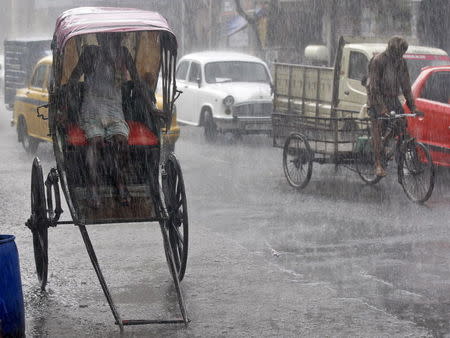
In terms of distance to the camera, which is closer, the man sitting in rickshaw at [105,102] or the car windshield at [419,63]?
the man sitting in rickshaw at [105,102]

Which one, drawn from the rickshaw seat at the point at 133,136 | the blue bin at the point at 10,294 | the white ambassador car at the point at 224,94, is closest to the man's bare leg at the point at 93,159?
the rickshaw seat at the point at 133,136

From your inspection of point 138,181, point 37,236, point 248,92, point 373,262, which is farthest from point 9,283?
point 248,92

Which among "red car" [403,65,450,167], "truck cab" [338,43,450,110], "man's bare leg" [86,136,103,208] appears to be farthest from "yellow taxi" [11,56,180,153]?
"man's bare leg" [86,136,103,208]

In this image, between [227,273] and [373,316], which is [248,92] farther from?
[373,316]

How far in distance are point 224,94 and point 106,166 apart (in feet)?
37.6

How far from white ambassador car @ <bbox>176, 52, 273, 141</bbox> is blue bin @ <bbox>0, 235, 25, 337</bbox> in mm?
13038

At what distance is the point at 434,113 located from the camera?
12.4 m

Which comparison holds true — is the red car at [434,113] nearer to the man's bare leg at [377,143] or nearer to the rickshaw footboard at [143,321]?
the man's bare leg at [377,143]

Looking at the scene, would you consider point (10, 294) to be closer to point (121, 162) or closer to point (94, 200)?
point (94, 200)

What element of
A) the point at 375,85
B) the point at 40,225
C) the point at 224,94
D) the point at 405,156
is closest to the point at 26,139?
the point at 224,94

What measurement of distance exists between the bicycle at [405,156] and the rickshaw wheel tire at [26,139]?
276 inches

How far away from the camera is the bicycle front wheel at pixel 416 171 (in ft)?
35.8

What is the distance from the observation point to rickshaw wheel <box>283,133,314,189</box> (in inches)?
481

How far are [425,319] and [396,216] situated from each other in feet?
13.3
